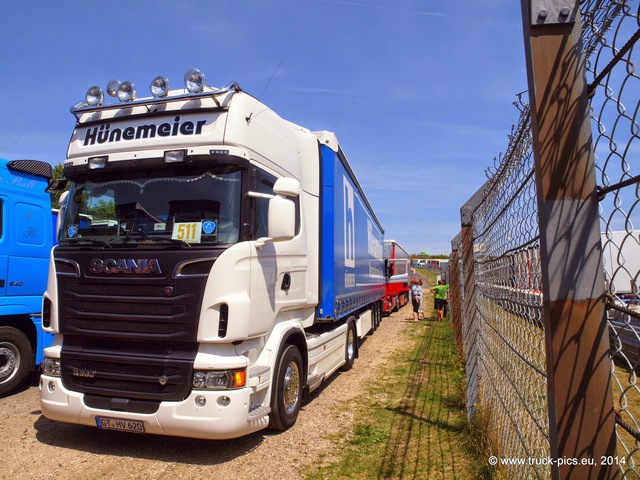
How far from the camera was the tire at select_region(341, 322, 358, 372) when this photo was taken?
8.42 meters

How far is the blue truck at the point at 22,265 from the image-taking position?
6387 mm

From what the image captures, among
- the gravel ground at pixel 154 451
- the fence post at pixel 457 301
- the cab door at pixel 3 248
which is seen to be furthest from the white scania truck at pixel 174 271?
the fence post at pixel 457 301

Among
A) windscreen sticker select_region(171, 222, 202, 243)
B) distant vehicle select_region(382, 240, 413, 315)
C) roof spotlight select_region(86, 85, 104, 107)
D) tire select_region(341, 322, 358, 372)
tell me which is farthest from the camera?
distant vehicle select_region(382, 240, 413, 315)

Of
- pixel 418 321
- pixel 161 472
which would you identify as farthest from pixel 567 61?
pixel 418 321

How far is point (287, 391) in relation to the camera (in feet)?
16.9

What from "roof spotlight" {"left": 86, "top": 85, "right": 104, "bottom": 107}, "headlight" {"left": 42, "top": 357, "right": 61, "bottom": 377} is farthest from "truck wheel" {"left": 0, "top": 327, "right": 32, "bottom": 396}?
"roof spotlight" {"left": 86, "top": 85, "right": 104, "bottom": 107}

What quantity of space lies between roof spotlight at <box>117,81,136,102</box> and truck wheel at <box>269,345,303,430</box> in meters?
3.23

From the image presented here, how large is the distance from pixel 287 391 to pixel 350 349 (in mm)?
3646

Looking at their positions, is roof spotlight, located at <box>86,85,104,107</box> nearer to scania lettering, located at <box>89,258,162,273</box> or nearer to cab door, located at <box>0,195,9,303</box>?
scania lettering, located at <box>89,258,162,273</box>

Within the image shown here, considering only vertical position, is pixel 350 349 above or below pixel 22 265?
below

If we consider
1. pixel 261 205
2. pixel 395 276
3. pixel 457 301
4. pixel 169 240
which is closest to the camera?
pixel 169 240

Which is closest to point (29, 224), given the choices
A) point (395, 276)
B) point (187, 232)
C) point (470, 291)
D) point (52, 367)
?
point (52, 367)

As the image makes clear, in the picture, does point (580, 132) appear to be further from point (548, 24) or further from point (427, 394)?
point (427, 394)

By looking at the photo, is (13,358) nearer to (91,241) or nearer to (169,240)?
(91,241)
